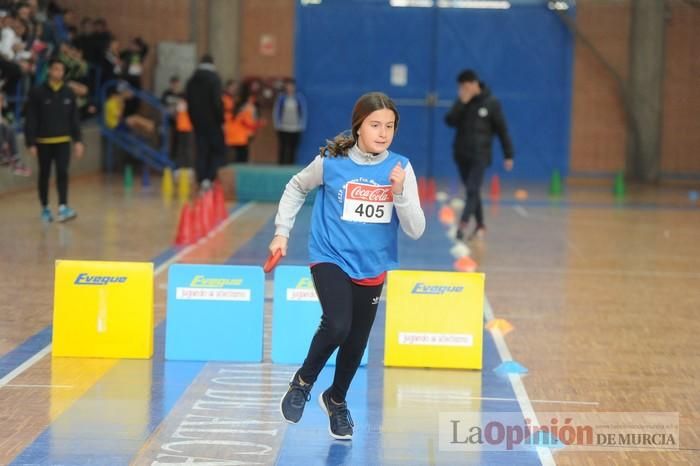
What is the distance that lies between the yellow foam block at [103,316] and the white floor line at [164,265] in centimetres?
18

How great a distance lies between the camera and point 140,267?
816cm

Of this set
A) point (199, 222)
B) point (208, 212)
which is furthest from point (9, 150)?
point (199, 222)

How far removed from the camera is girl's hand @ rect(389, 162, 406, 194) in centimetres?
594

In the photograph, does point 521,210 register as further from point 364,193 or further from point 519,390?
point 364,193

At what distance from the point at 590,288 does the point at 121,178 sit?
14598mm

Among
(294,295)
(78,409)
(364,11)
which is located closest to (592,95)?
(364,11)

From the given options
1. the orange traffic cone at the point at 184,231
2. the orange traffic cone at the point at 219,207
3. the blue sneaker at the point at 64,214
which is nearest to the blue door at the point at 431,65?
the orange traffic cone at the point at 219,207

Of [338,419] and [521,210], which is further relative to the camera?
[521,210]

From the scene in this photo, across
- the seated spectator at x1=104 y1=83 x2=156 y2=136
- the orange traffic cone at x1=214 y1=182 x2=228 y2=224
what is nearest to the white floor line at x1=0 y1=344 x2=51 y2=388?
the orange traffic cone at x1=214 y1=182 x2=228 y2=224

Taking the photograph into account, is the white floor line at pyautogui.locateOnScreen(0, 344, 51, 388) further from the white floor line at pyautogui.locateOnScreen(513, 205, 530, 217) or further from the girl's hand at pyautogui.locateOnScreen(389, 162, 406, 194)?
the white floor line at pyautogui.locateOnScreen(513, 205, 530, 217)

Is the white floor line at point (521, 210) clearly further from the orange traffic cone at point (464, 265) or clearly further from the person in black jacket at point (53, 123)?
the person in black jacket at point (53, 123)

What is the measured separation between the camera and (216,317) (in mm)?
8203

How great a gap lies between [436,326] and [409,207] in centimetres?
223

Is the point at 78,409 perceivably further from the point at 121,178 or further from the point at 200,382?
the point at 121,178
